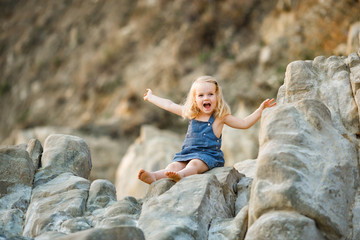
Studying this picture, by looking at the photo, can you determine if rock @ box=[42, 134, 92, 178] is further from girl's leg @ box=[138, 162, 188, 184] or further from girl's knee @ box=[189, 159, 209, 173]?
girl's knee @ box=[189, 159, 209, 173]

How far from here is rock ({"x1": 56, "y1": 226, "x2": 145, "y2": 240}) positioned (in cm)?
224

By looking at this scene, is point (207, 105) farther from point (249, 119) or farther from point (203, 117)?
point (249, 119)

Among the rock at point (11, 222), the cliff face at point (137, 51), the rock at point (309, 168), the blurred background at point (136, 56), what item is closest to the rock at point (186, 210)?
the rock at point (309, 168)

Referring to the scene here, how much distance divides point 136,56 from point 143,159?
7349 mm

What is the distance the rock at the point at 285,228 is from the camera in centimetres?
236

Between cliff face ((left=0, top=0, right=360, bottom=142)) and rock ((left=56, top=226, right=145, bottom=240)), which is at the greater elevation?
cliff face ((left=0, top=0, right=360, bottom=142))

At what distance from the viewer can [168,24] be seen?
55.8 ft

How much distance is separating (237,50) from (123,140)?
495 centimetres

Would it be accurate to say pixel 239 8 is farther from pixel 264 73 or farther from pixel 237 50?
pixel 264 73

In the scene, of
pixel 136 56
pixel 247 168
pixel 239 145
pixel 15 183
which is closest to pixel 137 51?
pixel 136 56

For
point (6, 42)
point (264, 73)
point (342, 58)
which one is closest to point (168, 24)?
point (264, 73)

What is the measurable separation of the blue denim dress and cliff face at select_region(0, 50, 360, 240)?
30 centimetres

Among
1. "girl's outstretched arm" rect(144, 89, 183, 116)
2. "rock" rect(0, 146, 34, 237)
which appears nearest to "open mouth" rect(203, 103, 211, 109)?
"girl's outstretched arm" rect(144, 89, 183, 116)

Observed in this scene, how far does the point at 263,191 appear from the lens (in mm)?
2555
